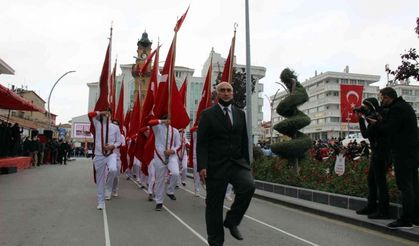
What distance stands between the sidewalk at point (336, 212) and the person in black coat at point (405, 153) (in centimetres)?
25

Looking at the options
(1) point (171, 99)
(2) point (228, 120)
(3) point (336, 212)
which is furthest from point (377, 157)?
(1) point (171, 99)

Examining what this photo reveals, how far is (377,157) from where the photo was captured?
845cm

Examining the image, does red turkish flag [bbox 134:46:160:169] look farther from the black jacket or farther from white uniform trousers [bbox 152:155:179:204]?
the black jacket

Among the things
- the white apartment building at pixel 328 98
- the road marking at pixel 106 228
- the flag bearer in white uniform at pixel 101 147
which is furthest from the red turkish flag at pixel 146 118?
the white apartment building at pixel 328 98

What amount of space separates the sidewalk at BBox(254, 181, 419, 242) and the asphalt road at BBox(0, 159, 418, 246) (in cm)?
13

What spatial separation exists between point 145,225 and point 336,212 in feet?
12.7

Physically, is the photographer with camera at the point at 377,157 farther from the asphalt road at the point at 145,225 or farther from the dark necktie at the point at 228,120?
the dark necktie at the point at 228,120

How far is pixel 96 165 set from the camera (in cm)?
1019

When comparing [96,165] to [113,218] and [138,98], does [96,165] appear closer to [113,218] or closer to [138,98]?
[113,218]

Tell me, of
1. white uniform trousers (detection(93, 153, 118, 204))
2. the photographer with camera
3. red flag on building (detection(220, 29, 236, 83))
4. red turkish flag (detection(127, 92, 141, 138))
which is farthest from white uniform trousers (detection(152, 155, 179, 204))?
red turkish flag (detection(127, 92, 141, 138))

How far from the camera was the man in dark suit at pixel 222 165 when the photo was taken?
5.59 meters

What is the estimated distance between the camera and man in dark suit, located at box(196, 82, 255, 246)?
5594 millimetres

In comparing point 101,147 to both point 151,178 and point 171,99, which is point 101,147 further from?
point 151,178

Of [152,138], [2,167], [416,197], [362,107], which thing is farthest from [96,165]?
[2,167]
